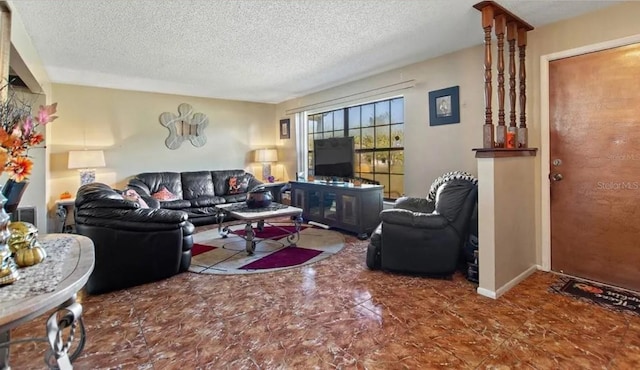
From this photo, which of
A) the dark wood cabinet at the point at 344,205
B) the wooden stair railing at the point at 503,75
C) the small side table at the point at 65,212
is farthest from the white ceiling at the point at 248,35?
the small side table at the point at 65,212

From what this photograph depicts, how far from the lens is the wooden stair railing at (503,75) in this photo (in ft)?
8.57

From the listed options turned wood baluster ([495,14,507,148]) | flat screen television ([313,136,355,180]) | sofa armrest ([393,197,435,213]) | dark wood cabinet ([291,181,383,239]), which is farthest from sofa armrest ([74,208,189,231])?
turned wood baluster ([495,14,507,148])

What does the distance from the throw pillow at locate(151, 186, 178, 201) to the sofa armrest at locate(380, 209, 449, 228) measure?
148 inches

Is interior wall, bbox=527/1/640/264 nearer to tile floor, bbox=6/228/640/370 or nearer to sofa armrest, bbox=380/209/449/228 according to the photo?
tile floor, bbox=6/228/640/370

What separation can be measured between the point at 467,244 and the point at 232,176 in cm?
441

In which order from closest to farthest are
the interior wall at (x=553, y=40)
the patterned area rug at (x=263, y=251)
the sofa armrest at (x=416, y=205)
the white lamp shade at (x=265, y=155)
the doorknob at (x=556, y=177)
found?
the interior wall at (x=553, y=40) → the doorknob at (x=556, y=177) → the patterned area rug at (x=263, y=251) → the sofa armrest at (x=416, y=205) → the white lamp shade at (x=265, y=155)

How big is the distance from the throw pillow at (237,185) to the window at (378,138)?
1983mm

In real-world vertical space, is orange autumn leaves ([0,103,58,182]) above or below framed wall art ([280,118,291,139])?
below

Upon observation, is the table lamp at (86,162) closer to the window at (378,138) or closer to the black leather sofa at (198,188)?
the black leather sofa at (198,188)

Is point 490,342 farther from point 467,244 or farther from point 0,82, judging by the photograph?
point 0,82

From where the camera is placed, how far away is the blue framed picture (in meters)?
3.74

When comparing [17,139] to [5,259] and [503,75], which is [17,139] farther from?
[503,75]

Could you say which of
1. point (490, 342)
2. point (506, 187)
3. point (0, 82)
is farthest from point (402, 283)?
point (0, 82)

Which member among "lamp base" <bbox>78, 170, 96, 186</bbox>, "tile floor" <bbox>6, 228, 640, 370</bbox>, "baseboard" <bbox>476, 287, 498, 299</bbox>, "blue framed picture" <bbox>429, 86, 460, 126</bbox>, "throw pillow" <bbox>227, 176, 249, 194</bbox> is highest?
"blue framed picture" <bbox>429, 86, 460, 126</bbox>
